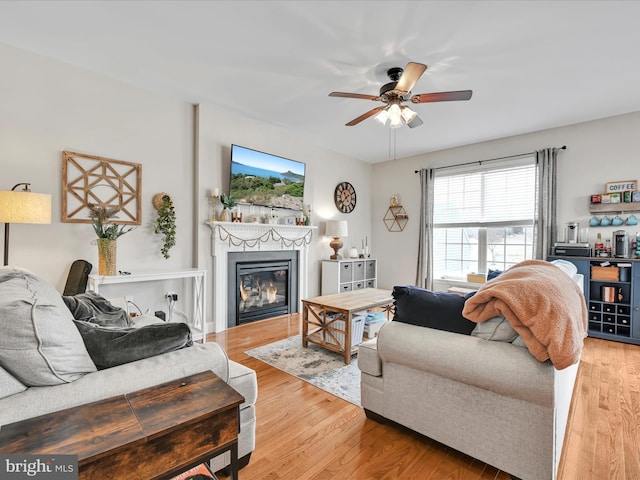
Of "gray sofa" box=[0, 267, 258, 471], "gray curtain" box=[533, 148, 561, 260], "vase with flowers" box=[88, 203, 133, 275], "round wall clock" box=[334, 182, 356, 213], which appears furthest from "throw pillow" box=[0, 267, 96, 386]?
"gray curtain" box=[533, 148, 561, 260]

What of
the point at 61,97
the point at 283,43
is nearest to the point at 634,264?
the point at 283,43

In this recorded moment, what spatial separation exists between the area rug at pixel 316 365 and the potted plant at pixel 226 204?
1628mm

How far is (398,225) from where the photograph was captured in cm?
607

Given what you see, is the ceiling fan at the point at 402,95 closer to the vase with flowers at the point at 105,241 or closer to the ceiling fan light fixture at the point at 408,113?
the ceiling fan light fixture at the point at 408,113

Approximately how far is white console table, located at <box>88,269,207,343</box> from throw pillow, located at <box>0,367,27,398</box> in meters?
2.02

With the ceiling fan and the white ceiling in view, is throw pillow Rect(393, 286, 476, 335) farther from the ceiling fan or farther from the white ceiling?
the white ceiling

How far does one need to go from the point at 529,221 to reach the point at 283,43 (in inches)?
162

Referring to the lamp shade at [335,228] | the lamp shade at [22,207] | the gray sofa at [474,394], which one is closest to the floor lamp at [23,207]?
the lamp shade at [22,207]

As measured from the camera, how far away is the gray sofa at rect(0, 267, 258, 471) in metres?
0.98

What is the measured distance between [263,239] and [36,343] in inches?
135

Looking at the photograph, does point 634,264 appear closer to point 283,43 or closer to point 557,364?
point 557,364

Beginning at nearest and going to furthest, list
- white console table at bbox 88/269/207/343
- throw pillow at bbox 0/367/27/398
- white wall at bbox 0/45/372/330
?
throw pillow at bbox 0/367/27/398 → white wall at bbox 0/45/372/330 → white console table at bbox 88/269/207/343

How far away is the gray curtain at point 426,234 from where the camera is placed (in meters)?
5.52


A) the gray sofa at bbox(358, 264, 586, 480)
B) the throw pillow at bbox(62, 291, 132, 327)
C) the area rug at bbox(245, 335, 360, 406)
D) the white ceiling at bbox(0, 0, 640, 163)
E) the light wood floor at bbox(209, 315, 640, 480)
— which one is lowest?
the light wood floor at bbox(209, 315, 640, 480)
